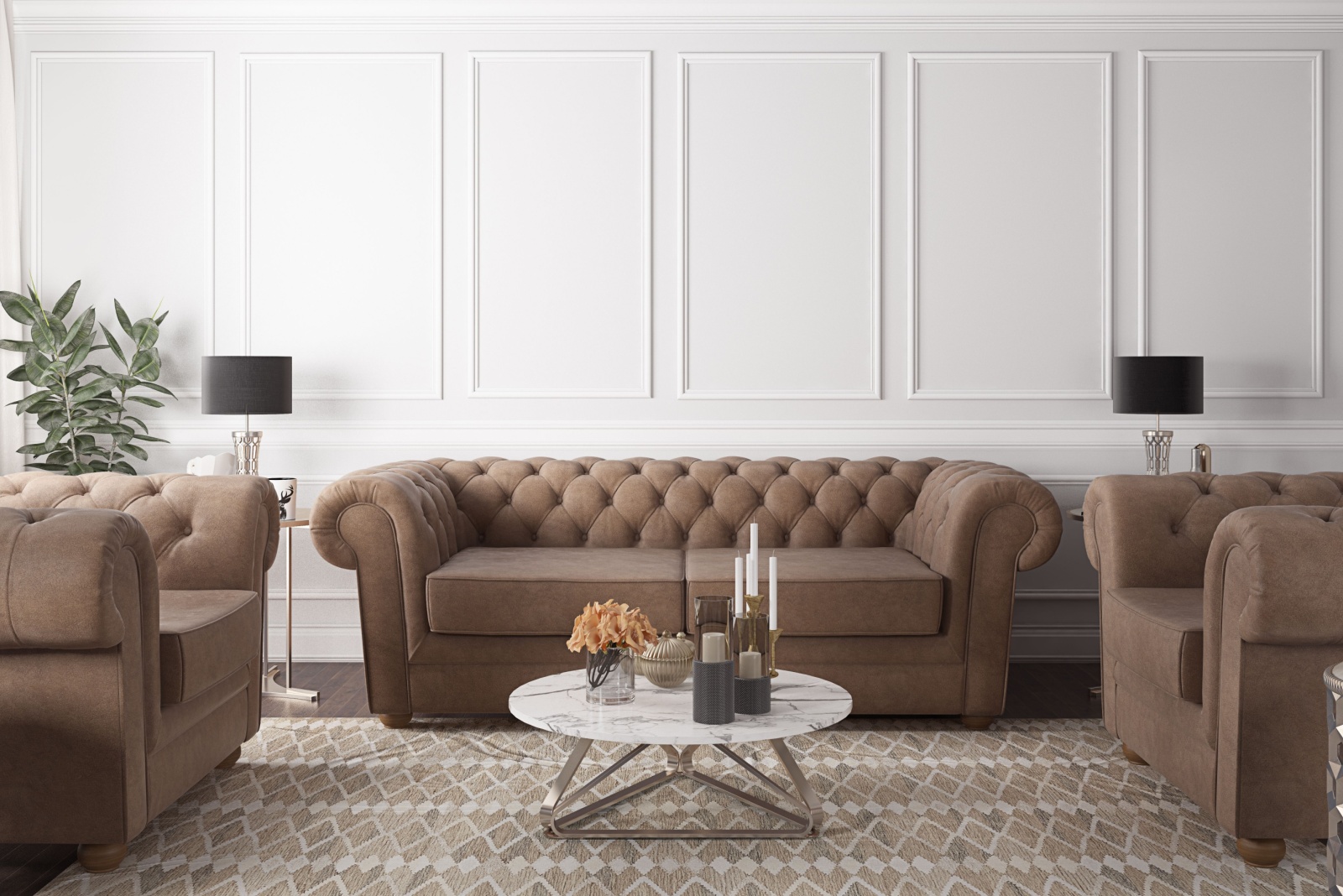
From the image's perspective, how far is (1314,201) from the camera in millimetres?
4184

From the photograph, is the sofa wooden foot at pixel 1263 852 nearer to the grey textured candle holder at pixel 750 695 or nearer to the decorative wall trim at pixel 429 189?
the grey textured candle holder at pixel 750 695

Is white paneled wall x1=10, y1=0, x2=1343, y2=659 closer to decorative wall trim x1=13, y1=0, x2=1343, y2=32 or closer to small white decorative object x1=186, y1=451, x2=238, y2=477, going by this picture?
decorative wall trim x1=13, y1=0, x2=1343, y2=32

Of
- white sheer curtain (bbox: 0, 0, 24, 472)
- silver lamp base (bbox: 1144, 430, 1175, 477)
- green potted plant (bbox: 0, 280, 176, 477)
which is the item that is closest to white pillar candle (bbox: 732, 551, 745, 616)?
silver lamp base (bbox: 1144, 430, 1175, 477)

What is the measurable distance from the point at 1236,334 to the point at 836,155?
1.93m

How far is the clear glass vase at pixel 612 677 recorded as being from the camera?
2.26 meters

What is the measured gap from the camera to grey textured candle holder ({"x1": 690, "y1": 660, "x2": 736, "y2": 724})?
2113 mm

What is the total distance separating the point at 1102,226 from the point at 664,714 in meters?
3.18

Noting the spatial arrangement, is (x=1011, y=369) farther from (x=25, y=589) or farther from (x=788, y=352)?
(x=25, y=589)

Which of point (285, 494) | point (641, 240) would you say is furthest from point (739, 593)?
point (641, 240)

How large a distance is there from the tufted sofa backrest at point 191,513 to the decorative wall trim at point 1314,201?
364cm

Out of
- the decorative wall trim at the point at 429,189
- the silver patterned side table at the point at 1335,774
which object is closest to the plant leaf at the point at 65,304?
the decorative wall trim at the point at 429,189

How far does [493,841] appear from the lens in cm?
229

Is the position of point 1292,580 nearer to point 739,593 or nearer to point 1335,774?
point 1335,774

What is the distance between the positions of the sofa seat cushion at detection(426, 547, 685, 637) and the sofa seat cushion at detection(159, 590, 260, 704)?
596 mm
